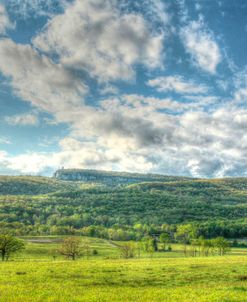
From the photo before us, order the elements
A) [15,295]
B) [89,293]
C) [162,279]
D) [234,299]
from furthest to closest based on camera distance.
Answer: [162,279] → [89,293] → [15,295] → [234,299]

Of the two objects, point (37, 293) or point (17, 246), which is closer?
point (37, 293)

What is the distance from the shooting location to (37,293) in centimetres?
2634

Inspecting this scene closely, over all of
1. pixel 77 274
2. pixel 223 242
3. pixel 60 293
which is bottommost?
pixel 223 242

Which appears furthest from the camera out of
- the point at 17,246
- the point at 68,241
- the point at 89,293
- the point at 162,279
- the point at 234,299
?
the point at 68,241

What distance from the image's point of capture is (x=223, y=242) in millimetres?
137625

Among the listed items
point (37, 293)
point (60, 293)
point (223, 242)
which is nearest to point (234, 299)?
point (60, 293)

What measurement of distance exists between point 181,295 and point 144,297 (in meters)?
3.75

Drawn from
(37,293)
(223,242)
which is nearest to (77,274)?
(37,293)

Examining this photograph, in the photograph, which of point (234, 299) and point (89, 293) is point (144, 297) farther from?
point (234, 299)

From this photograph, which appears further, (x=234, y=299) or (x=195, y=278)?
(x=195, y=278)

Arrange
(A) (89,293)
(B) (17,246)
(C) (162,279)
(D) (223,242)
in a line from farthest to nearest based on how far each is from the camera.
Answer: (D) (223,242), (B) (17,246), (C) (162,279), (A) (89,293)

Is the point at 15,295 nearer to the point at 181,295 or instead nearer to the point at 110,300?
the point at 110,300

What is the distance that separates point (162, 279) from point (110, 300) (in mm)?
16972

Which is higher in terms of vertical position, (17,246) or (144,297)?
(144,297)
